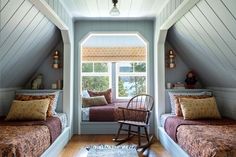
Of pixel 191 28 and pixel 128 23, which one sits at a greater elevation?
pixel 128 23

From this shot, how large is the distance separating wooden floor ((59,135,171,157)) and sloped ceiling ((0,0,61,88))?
5.09 feet

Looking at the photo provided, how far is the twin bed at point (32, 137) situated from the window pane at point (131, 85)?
2450 mm

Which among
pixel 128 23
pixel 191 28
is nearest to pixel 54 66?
pixel 128 23

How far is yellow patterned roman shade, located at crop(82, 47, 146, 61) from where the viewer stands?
6547 millimetres

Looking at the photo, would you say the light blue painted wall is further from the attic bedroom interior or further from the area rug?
the area rug

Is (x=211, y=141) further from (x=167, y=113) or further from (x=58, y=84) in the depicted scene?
(x=58, y=84)

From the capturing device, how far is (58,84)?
16.8 feet

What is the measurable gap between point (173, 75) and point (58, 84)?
2355 millimetres

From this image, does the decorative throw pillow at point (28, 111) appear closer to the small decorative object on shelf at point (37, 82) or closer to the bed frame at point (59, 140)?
the bed frame at point (59, 140)

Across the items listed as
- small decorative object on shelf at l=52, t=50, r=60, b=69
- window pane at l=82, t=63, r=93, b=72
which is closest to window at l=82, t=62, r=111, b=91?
window pane at l=82, t=63, r=93, b=72

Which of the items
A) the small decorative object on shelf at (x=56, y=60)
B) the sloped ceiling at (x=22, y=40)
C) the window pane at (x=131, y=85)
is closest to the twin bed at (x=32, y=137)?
the sloped ceiling at (x=22, y=40)

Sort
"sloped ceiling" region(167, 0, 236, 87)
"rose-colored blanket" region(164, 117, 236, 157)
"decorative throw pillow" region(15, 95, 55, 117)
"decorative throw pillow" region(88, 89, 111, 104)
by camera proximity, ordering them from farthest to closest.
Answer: "decorative throw pillow" region(88, 89, 111, 104)
"decorative throw pillow" region(15, 95, 55, 117)
"sloped ceiling" region(167, 0, 236, 87)
"rose-colored blanket" region(164, 117, 236, 157)

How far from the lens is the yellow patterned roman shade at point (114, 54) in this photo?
258 inches

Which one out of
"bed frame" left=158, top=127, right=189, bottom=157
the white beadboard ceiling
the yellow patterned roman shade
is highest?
the white beadboard ceiling
